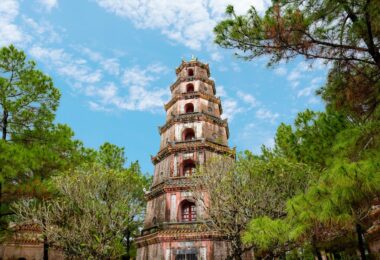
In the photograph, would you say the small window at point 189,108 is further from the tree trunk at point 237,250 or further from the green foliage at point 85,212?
the tree trunk at point 237,250

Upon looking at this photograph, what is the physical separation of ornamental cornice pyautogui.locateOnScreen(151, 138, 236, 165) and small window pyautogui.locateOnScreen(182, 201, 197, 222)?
3630 mm

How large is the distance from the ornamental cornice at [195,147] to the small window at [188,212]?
363 cm

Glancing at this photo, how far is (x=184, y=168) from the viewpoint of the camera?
21359 mm

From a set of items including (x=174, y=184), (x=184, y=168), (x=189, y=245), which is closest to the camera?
(x=189, y=245)

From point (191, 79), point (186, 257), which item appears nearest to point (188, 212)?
point (186, 257)

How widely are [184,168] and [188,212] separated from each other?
312 centimetres

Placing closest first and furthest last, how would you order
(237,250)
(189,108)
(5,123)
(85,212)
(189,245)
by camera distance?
(237,250)
(5,123)
(85,212)
(189,245)
(189,108)

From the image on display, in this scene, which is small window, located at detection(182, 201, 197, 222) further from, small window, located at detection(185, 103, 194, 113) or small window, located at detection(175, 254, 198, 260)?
small window, located at detection(185, 103, 194, 113)

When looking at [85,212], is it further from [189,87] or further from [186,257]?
[189,87]

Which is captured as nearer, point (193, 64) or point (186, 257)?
point (186, 257)

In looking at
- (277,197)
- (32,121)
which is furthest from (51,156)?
(277,197)

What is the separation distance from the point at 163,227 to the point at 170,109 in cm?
981

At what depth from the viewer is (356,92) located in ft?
24.2

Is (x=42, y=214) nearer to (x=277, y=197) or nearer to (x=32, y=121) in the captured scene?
(x=32, y=121)
